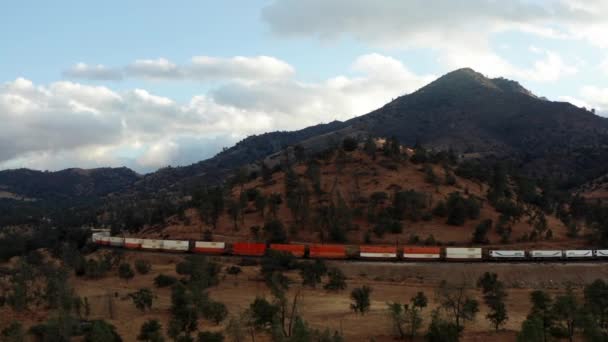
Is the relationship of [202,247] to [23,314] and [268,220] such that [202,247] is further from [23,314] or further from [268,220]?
[23,314]

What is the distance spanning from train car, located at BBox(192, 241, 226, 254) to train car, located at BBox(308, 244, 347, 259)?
46.7 feet

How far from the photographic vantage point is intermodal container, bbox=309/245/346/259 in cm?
8000

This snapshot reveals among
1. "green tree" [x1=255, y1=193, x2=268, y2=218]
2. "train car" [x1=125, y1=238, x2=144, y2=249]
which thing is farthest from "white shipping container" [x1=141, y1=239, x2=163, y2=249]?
"green tree" [x1=255, y1=193, x2=268, y2=218]

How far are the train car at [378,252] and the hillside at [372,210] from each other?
12.5 m

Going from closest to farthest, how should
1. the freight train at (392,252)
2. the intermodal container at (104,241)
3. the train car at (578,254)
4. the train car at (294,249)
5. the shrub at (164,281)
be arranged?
1. the shrub at (164,281)
2. the train car at (578,254)
3. the freight train at (392,252)
4. the train car at (294,249)
5. the intermodal container at (104,241)

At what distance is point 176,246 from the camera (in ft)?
295

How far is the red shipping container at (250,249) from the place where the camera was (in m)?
84.2

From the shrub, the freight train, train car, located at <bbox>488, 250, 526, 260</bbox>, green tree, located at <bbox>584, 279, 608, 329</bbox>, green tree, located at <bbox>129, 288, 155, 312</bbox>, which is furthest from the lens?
train car, located at <bbox>488, 250, 526, 260</bbox>

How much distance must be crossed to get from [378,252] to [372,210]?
2404 centimetres

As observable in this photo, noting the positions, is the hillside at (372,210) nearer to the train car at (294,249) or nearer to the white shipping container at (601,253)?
the train car at (294,249)

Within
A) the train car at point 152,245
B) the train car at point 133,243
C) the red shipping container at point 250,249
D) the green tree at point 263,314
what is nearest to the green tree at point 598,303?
the green tree at point 263,314

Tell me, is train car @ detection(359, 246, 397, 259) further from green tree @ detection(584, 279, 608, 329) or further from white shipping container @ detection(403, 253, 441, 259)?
green tree @ detection(584, 279, 608, 329)

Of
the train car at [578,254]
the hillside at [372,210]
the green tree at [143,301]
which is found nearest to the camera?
the green tree at [143,301]

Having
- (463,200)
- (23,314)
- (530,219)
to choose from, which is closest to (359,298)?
(23,314)
